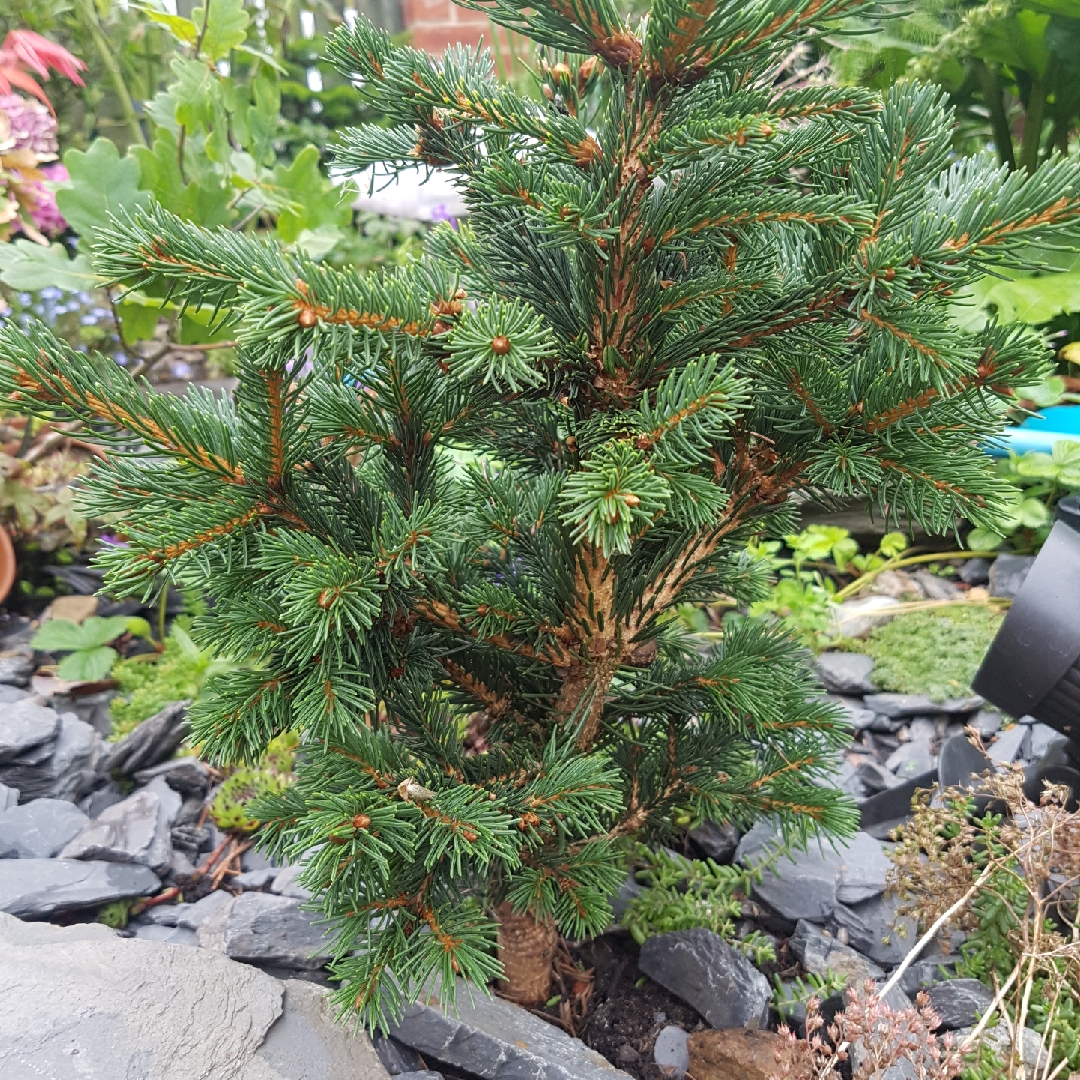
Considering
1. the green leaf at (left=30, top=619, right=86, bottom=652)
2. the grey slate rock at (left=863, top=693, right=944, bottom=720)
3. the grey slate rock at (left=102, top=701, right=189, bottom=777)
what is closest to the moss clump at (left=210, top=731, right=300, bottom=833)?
the grey slate rock at (left=102, top=701, right=189, bottom=777)

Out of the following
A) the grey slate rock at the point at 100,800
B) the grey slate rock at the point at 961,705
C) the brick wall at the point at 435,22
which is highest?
the brick wall at the point at 435,22

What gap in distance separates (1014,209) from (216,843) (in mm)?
1587

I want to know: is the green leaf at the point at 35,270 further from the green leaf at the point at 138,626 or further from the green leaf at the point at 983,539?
the green leaf at the point at 983,539

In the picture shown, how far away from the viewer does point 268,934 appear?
4.29ft

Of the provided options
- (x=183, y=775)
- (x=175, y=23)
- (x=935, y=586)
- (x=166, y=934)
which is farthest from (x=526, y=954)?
(x=175, y=23)

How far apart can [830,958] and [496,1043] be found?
538 mm

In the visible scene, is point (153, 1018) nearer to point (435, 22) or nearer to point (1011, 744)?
point (1011, 744)

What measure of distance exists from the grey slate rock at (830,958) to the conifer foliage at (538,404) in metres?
0.46

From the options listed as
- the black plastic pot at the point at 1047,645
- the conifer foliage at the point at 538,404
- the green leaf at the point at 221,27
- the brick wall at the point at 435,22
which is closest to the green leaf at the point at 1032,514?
the black plastic pot at the point at 1047,645

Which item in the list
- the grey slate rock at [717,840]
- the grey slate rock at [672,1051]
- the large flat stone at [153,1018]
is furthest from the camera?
the grey slate rock at [717,840]

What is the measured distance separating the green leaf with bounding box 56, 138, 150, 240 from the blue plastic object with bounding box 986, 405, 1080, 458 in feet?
7.28

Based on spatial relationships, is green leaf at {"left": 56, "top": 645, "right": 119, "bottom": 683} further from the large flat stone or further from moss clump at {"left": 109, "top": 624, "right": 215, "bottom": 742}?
the large flat stone

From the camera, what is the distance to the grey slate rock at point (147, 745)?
5.89ft

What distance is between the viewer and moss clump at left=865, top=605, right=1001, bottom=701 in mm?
2072
